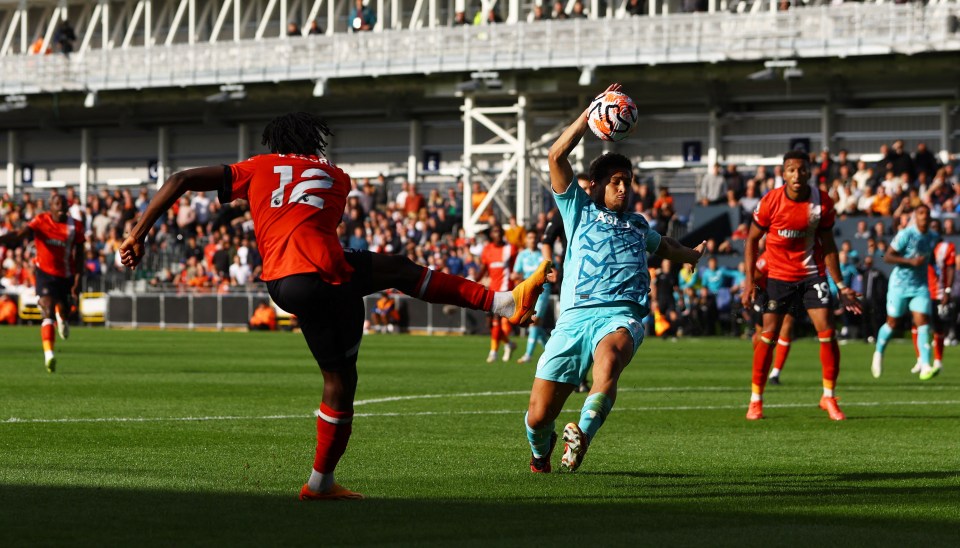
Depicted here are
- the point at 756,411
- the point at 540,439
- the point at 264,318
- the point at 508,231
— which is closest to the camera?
the point at 540,439

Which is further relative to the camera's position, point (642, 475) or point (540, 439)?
point (642, 475)

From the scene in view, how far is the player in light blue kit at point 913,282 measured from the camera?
2150 cm

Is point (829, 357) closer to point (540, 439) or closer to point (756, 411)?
point (756, 411)

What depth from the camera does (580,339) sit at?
32.1 feet

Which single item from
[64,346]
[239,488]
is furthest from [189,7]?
[239,488]

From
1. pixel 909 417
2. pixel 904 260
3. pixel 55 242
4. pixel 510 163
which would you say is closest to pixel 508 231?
pixel 904 260

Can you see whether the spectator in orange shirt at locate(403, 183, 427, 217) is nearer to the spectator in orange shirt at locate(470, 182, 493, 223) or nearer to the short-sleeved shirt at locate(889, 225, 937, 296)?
the spectator in orange shirt at locate(470, 182, 493, 223)

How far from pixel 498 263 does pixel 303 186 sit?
1779 centimetres

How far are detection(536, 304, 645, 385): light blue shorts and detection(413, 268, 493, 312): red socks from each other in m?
0.84

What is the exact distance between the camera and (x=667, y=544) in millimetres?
7242

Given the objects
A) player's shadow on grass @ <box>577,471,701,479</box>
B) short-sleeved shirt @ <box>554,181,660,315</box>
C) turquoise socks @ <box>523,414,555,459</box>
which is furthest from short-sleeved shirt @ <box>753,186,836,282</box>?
turquoise socks @ <box>523,414,555,459</box>

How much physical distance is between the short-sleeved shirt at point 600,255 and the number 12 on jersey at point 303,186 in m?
1.78

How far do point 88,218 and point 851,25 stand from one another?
25.5m

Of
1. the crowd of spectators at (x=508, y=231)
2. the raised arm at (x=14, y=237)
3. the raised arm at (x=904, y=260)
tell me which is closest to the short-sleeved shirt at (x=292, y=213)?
the raised arm at (x=14, y=237)
